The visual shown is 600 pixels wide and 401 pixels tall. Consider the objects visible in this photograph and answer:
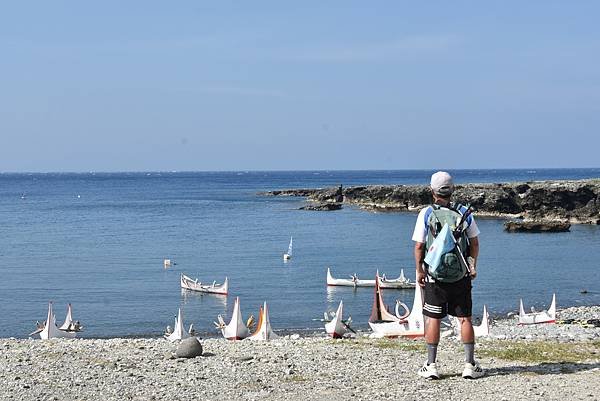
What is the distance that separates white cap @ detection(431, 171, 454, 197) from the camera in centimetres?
1038

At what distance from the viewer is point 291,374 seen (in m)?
11.5

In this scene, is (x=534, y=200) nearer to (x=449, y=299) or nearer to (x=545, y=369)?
(x=545, y=369)

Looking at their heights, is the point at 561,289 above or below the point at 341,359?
below

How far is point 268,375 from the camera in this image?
1144 cm

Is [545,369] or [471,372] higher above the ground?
[471,372]

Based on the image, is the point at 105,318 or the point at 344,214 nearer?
the point at 105,318

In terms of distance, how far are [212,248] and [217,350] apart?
49.1m

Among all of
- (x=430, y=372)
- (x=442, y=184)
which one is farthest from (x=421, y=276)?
(x=430, y=372)

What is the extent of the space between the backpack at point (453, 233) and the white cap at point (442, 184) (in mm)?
183

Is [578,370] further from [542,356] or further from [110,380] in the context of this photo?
[110,380]

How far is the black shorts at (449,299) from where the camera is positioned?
10367 mm

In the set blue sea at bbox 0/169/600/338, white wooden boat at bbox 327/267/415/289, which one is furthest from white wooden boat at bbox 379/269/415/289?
blue sea at bbox 0/169/600/338

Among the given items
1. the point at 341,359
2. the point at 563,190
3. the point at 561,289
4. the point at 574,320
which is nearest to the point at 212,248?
the point at 561,289

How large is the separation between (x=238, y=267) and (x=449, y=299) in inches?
1571
